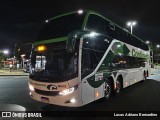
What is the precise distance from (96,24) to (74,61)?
239cm

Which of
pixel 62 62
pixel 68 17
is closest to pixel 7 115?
pixel 62 62

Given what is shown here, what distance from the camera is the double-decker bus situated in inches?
260

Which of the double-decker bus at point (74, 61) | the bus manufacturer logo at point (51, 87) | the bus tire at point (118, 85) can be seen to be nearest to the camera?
the double-decker bus at point (74, 61)

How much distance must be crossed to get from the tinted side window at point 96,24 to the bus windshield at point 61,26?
39 cm

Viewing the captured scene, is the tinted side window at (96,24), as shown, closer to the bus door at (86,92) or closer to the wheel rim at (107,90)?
the bus door at (86,92)

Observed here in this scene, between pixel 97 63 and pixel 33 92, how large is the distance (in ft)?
9.36

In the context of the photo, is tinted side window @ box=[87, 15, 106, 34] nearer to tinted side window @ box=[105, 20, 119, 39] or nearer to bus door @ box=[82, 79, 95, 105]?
tinted side window @ box=[105, 20, 119, 39]

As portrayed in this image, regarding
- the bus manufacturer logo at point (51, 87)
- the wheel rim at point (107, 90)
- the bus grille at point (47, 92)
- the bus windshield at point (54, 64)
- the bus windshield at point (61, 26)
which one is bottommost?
the wheel rim at point (107, 90)

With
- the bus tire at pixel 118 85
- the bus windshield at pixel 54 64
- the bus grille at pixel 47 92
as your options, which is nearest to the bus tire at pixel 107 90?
the bus tire at pixel 118 85

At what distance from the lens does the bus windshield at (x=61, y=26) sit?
7446 millimetres

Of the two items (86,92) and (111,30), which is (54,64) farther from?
(111,30)

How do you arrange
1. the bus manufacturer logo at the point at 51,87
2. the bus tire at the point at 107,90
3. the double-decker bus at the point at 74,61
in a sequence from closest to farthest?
the double-decker bus at the point at 74,61 < the bus manufacturer logo at the point at 51,87 < the bus tire at the point at 107,90

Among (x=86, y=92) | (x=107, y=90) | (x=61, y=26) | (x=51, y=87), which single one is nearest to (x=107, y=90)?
(x=107, y=90)

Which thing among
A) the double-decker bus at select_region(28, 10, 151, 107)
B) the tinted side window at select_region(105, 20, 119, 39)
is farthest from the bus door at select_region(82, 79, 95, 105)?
the tinted side window at select_region(105, 20, 119, 39)
